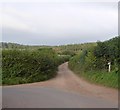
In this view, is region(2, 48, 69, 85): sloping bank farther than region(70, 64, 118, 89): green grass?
Yes

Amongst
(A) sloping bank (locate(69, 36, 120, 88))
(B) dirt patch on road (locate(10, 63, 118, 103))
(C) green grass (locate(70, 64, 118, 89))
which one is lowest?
(B) dirt patch on road (locate(10, 63, 118, 103))

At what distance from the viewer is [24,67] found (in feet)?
86.9

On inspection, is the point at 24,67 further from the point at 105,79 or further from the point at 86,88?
the point at 86,88

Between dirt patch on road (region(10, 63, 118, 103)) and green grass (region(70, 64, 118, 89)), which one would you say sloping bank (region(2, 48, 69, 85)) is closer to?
dirt patch on road (region(10, 63, 118, 103))

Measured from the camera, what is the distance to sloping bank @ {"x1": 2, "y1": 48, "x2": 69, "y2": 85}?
25.4 meters

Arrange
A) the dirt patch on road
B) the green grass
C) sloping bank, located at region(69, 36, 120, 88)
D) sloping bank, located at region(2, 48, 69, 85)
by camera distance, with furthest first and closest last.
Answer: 1. sloping bank, located at region(2, 48, 69, 85)
2. sloping bank, located at region(69, 36, 120, 88)
3. the green grass
4. the dirt patch on road

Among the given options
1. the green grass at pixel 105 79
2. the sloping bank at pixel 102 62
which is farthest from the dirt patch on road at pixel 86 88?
the sloping bank at pixel 102 62

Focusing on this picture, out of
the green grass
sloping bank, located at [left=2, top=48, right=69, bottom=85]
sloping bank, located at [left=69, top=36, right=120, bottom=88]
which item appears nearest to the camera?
the green grass

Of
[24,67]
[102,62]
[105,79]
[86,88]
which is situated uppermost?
[102,62]

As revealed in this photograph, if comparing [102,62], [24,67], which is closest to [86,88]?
[102,62]

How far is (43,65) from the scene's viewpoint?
27.7 meters

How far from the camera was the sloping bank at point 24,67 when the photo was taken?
25.4m

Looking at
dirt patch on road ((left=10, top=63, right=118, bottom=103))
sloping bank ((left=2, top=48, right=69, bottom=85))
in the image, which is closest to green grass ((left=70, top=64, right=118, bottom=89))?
dirt patch on road ((left=10, top=63, right=118, bottom=103))

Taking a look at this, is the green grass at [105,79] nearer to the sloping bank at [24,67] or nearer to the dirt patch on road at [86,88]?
the dirt patch on road at [86,88]
